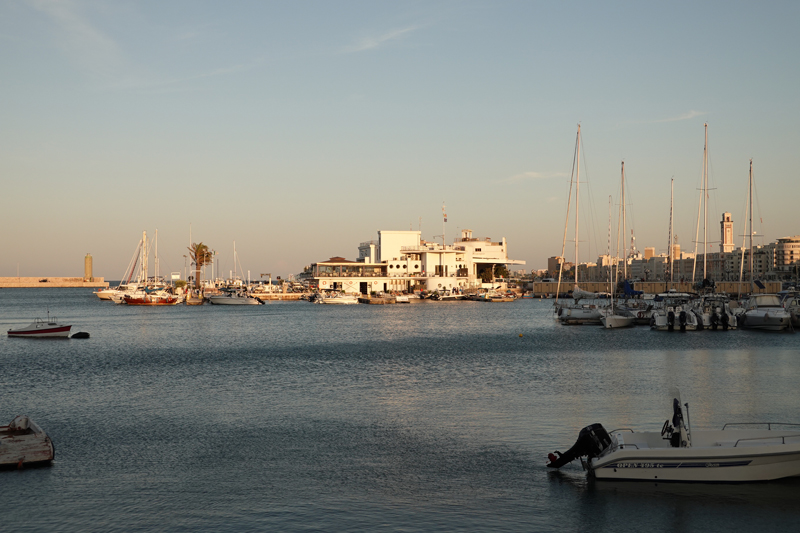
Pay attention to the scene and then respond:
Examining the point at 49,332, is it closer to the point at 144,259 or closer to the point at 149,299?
the point at 149,299

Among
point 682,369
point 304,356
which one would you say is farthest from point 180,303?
point 682,369

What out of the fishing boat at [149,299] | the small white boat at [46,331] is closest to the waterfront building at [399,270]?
the fishing boat at [149,299]

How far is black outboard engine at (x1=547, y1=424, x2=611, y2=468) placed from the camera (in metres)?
17.5

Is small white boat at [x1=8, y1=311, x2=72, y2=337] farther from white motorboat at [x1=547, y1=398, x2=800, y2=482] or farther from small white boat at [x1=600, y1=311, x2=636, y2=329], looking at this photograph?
white motorboat at [x1=547, y1=398, x2=800, y2=482]

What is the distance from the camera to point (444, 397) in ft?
95.9

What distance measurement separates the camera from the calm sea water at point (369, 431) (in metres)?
14.8

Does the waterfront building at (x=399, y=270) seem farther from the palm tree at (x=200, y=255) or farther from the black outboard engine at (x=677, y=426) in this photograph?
the black outboard engine at (x=677, y=426)

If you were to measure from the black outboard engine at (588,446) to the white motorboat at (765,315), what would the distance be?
5166cm

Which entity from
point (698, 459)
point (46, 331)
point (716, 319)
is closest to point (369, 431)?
point (698, 459)

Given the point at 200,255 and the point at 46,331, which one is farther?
the point at 200,255

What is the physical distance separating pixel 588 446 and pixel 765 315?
53.0 metres

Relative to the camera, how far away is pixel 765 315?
62.5 metres

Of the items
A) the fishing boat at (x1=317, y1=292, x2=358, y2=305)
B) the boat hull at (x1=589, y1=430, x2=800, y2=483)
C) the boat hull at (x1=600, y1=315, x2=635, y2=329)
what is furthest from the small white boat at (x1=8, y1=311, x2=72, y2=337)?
the fishing boat at (x1=317, y1=292, x2=358, y2=305)

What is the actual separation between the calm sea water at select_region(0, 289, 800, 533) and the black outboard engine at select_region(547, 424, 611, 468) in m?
0.44
